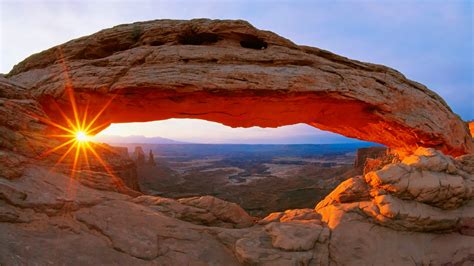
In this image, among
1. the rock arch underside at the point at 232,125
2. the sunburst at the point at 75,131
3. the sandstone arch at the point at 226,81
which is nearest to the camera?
the rock arch underside at the point at 232,125

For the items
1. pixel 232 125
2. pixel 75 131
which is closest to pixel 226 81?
pixel 232 125

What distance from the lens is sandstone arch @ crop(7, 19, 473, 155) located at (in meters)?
12.8

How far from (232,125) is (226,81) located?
4738 mm

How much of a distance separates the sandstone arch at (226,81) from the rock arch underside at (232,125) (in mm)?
70

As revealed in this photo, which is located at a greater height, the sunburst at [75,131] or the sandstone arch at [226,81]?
the sandstone arch at [226,81]

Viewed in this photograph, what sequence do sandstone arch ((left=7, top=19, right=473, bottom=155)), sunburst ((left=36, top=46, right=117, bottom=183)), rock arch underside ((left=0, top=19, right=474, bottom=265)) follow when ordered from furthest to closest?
1. sandstone arch ((left=7, top=19, right=473, bottom=155))
2. sunburst ((left=36, top=46, right=117, bottom=183))
3. rock arch underside ((left=0, top=19, right=474, bottom=265))

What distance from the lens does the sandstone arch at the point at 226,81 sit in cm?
1281

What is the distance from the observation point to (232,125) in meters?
17.0

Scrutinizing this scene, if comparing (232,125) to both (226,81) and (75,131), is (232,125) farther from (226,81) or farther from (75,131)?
(75,131)

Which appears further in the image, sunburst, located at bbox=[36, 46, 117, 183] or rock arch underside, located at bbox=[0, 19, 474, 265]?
sunburst, located at bbox=[36, 46, 117, 183]

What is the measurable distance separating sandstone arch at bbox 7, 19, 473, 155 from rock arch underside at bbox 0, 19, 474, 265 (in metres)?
0.07

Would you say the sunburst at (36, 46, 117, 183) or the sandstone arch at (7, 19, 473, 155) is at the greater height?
the sandstone arch at (7, 19, 473, 155)

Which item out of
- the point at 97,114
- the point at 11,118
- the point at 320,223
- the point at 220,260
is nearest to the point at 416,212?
the point at 320,223

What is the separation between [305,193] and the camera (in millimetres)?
43562
